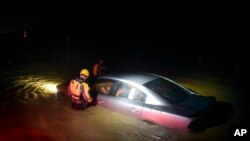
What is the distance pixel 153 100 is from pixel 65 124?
8.49 feet

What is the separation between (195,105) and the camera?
7.46m

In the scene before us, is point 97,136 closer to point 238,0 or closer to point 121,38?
point 121,38

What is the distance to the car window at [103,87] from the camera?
8745mm

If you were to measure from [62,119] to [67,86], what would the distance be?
4.86 feet

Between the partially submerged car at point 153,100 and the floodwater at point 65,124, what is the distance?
16.1 inches

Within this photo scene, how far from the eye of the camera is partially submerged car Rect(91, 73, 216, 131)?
7.12 m

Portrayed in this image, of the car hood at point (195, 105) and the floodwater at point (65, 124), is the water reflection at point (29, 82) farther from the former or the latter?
the car hood at point (195, 105)

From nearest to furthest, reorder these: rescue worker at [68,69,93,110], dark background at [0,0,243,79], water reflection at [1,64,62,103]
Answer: rescue worker at [68,69,93,110] < water reflection at [1,64,62,103] < dark background at [0,0,243,79]

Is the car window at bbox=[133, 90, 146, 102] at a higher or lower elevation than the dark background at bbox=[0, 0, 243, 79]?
lower

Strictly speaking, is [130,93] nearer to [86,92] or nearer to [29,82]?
[86,92]

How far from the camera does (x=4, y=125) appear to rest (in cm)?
820

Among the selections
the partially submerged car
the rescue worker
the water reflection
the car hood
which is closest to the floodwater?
the water reflection

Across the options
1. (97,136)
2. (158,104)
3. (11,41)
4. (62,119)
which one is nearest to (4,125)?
(62,119)

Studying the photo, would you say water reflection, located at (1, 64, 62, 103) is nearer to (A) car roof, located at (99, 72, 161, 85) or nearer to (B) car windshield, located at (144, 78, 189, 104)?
(A) car roof, located at (99, 72, 161, 85)
